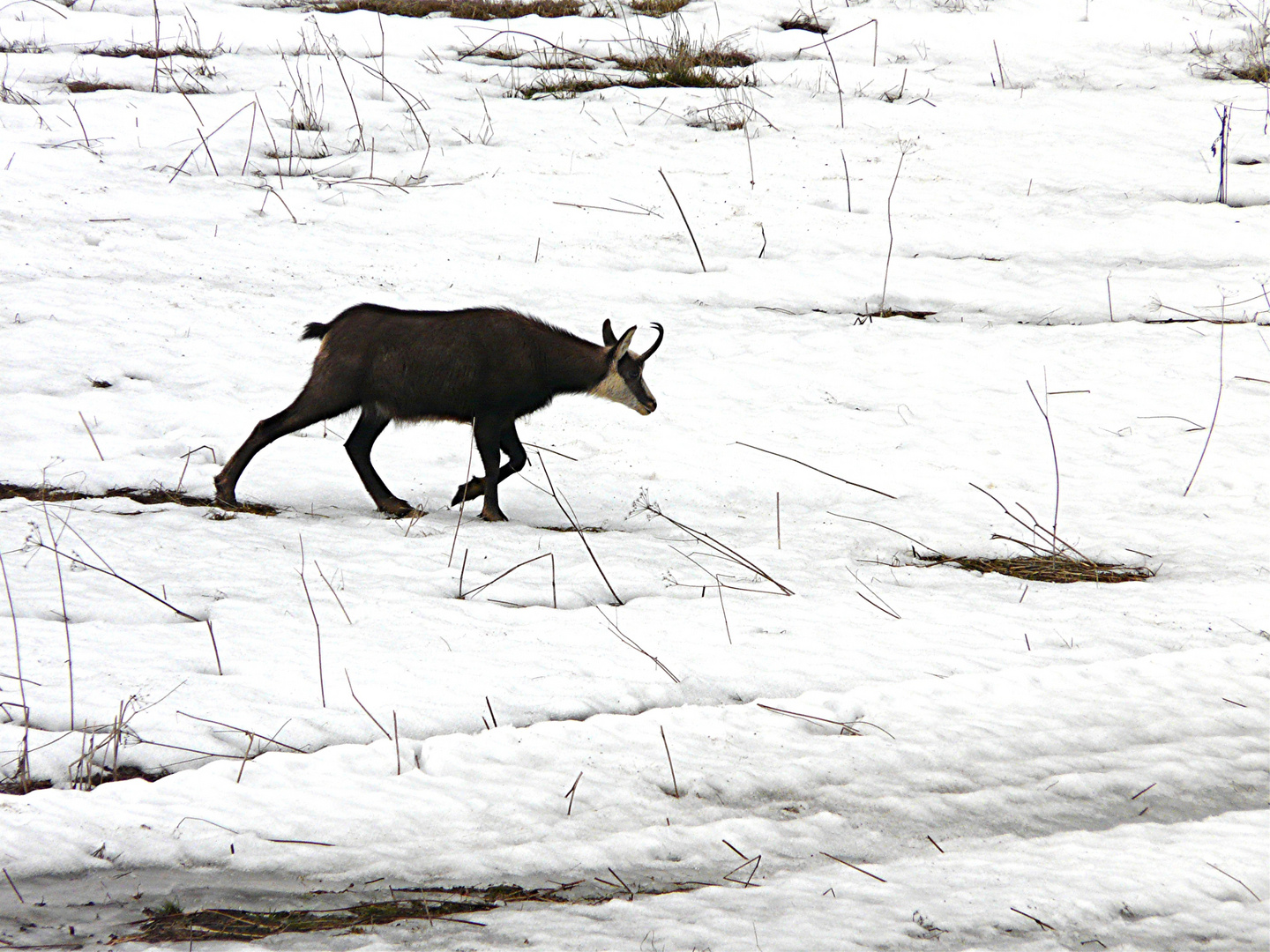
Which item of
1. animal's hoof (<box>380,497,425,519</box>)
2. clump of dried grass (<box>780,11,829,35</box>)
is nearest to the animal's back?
animal's hoof (<box>380,497,425,519</box>)

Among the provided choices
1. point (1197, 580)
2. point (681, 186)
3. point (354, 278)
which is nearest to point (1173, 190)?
point (681, 186)

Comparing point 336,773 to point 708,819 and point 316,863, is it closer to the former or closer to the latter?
point 316,863

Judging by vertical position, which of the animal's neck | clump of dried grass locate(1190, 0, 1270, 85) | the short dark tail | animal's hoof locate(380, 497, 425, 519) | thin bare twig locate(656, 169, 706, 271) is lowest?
animal's hoof locate(380, 497, 425, 519)

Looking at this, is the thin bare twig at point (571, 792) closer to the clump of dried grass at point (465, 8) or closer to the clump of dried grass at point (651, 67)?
the clump of dried grass at point (651, 67)

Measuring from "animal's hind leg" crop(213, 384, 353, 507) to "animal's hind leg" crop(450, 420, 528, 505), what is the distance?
0.85 meters

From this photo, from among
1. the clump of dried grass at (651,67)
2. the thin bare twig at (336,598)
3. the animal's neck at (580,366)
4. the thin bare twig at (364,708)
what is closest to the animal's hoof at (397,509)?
the thin bare twig at (336,598)

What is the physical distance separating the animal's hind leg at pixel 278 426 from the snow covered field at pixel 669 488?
1.06ft

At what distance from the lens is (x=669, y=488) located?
261 inches

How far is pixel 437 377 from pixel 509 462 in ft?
2.30

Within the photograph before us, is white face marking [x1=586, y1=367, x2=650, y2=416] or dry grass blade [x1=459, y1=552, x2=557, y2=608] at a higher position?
white face marking [x1=586, y1=367, x2=650, y2=416]

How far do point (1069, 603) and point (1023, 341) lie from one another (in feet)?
12.1

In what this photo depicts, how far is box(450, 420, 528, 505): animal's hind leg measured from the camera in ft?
20.1

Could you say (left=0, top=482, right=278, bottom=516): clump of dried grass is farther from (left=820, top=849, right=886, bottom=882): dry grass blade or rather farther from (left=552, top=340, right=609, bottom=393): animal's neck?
(left=820, top=849, right=886, bottom=882): dry grass blade

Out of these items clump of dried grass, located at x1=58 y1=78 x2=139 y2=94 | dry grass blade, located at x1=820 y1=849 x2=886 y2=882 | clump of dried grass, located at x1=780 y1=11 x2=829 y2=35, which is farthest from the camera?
clump of dried grass, located at x1=780 y1=11 x2=829 y2=35
